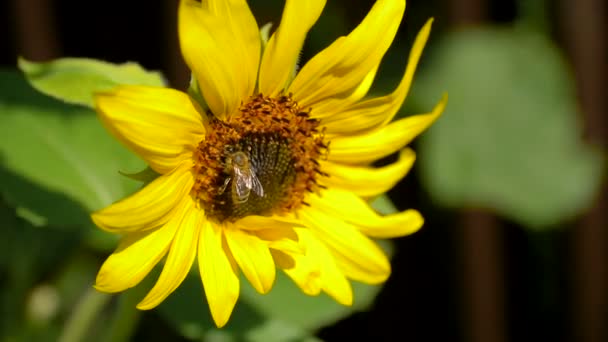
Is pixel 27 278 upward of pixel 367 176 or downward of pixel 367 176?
downward

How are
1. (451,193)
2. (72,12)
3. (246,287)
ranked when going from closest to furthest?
(246,287)
(72,12)
(451,193)

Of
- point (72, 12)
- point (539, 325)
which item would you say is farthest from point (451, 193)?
point (72, 12)

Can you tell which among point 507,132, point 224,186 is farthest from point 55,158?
point 507,132

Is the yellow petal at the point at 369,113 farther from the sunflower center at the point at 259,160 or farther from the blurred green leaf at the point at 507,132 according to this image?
the blurred green leaf at the point at 507,132

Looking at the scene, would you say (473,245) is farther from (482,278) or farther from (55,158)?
(55,158)

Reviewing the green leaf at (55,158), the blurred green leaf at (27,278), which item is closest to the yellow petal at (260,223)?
the green leaf at (55,158)

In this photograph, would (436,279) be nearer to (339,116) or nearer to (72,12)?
(72,12)
